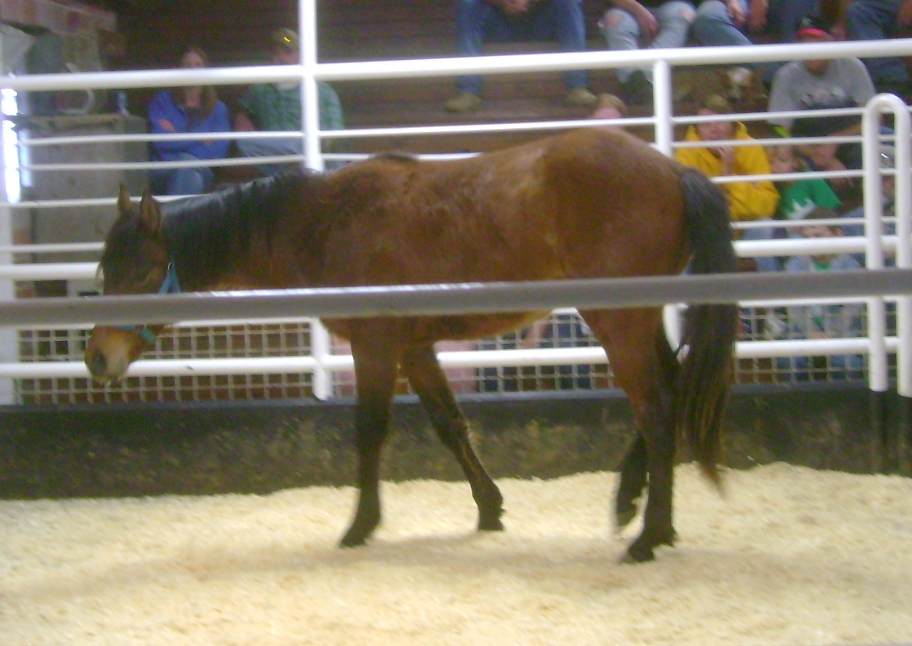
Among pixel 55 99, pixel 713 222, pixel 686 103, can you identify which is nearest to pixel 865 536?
pixel 713 222

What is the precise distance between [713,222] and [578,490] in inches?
51.6

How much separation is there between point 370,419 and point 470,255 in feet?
2.05

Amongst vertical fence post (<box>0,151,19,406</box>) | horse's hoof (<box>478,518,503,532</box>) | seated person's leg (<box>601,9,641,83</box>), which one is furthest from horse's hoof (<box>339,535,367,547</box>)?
seated person's leg (<box>601,9,641,83</box>)

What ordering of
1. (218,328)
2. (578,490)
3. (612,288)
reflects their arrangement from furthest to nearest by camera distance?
1. (218,328)
2. (578,490)
3. (612,288)

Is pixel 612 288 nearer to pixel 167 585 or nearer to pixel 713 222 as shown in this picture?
pixel 713 222

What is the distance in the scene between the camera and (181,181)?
4430mm

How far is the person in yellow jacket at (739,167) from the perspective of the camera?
388 cm

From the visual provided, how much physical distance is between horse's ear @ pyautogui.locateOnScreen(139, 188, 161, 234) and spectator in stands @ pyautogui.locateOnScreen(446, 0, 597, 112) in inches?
114

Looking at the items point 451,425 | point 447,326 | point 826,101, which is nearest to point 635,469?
point 451,425

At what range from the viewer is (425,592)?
7.80 ft

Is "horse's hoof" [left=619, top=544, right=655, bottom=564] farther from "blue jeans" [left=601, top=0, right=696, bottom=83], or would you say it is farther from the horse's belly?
"blue jeans" [left=601, top=0, right=696, bottom=83]

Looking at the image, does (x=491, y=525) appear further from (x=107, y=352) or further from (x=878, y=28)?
(x=878, y=28)

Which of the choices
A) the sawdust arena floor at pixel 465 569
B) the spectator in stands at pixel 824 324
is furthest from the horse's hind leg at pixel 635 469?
the spectator in stands at pixel 824 324

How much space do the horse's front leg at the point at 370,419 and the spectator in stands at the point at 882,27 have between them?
3964 mm
